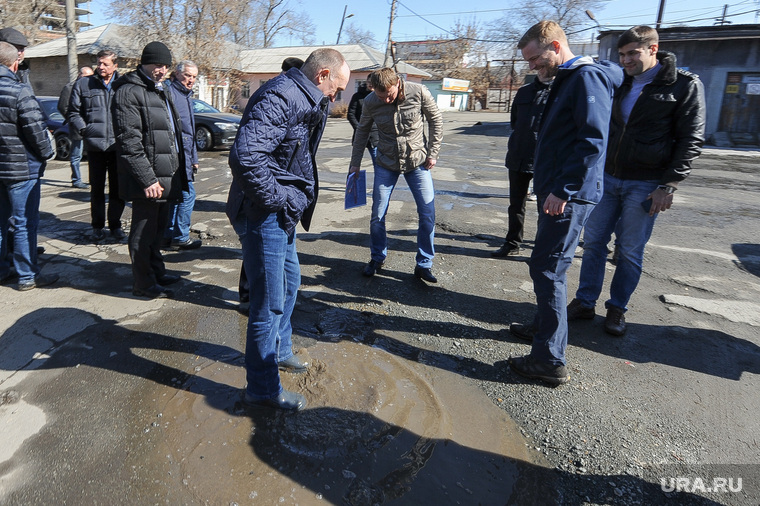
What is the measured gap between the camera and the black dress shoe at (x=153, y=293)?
4250 mm

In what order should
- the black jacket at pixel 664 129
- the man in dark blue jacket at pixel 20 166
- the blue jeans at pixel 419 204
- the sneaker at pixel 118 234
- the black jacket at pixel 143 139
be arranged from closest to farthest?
the black jacket at pixel 664 129 → the black jacket at pixel 143 139 → the man in dark blue jacket at pixel 20 166 → the blue jeans at pixel 419 204 → the sneaker at pixel 118 234

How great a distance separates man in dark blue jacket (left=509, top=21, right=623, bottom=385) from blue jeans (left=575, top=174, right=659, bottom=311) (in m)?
0.91

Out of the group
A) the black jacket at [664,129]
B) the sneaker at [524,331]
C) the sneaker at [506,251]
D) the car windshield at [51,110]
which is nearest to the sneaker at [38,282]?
the sneaker at [524,331]

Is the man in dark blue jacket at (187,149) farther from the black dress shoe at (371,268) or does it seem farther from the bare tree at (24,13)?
the bare tree at (24,13)

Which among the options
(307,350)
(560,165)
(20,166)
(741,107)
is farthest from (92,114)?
(741,107)

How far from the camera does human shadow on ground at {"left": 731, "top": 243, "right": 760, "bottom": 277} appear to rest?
17.4ft

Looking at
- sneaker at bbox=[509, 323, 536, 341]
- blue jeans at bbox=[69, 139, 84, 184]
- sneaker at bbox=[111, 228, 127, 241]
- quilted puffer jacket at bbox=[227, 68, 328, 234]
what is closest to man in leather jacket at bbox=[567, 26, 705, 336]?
sneaker at bbox=[509, 323, 536, 341]

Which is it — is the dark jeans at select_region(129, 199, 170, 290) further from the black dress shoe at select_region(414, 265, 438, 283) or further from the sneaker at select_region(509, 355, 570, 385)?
the sneaker at select_region(509, 355, 570, 385)

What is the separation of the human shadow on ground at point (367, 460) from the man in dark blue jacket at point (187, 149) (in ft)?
7.62

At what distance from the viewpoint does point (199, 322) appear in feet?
12.7

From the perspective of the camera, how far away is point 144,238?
418 cm

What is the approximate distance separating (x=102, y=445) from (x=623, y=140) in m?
3.86

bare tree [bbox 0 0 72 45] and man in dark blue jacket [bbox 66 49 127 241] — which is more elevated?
bare tree [bbox 0 0 72 45]

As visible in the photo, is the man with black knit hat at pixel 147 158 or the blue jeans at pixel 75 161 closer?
the man with black knit hat at pixel 147 158
